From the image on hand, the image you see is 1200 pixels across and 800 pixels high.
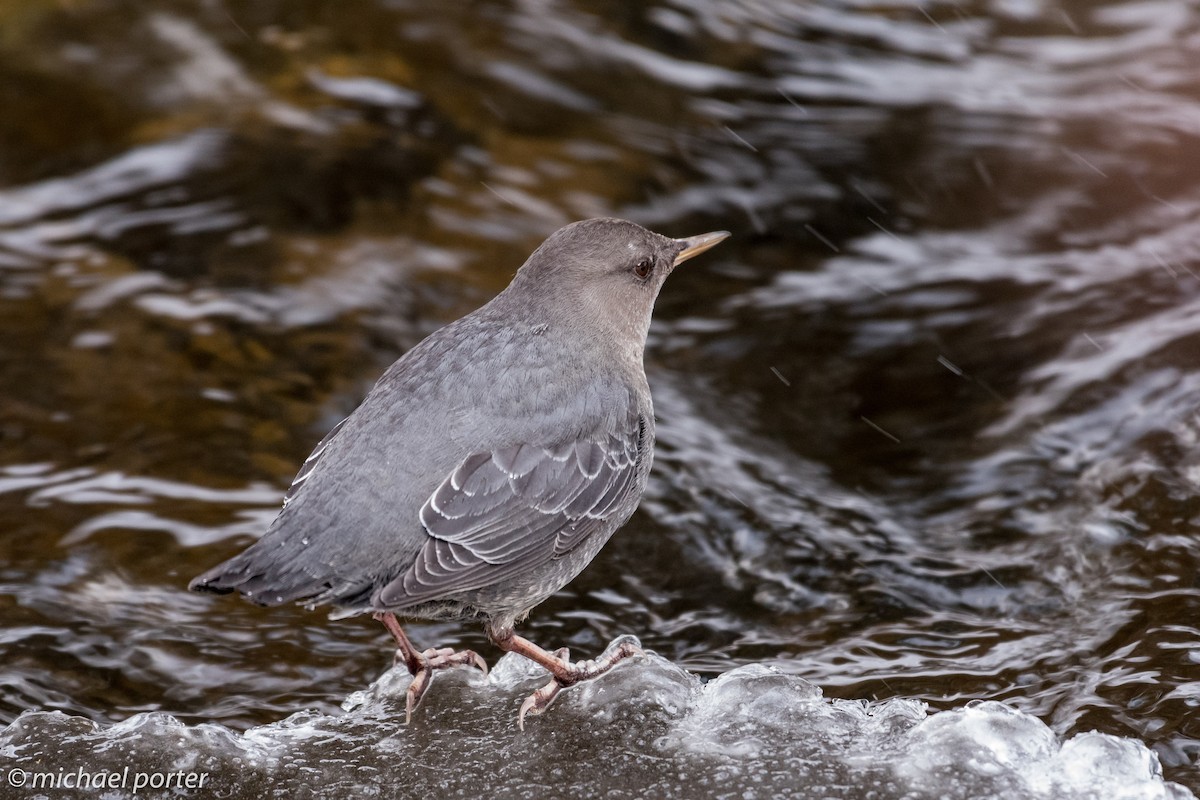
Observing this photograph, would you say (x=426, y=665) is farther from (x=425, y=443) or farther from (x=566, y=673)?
(x=425, y=443)

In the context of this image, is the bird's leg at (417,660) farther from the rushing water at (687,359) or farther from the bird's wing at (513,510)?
the bird's wing at (513,510)

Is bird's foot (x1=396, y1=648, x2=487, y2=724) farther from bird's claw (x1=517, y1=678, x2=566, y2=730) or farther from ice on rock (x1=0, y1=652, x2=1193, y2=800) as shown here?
bird's claw (x1=517, y1=678, x2=566, y2=730)

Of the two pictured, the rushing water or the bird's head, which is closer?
the rushing water

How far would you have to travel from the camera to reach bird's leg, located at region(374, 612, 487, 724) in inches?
133

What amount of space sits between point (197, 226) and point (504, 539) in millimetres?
3417

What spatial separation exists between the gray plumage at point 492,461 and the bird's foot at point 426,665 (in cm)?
17

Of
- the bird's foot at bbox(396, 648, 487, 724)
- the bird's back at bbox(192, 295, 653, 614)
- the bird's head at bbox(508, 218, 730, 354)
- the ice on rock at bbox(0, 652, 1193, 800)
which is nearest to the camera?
the ice on rock at bbox(0, 652, 1193, 800)

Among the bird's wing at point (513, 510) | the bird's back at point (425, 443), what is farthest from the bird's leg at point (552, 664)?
the bird's wing at point (513, 510)

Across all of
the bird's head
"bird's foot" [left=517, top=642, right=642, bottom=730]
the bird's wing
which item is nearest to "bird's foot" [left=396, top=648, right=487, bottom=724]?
"bird's foot" [left=517, top=642, right=642, bottom=730]

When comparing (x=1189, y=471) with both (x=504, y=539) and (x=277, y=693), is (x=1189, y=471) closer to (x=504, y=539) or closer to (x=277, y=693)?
(x=504, y=539)

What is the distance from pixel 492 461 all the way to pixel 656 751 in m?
0.83

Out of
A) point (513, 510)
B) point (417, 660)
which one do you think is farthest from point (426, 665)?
point (513, 510)

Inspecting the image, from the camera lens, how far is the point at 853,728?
10.3 feet

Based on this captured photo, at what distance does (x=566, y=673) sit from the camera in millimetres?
3396
